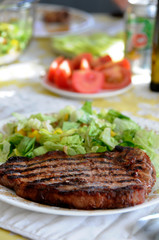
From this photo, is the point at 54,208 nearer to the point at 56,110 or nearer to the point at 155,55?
the point at 56,110

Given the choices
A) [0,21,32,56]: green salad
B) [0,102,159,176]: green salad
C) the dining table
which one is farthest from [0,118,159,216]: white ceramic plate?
[0,21,32,56]: green salad

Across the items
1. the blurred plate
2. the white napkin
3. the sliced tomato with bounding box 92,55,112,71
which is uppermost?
the blurred plate

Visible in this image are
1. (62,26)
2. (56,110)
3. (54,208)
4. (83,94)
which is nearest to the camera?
(54,208)

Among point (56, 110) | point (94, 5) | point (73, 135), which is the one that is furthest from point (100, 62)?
point (94, 5)

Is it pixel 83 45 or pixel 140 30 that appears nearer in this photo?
pixel 140 30

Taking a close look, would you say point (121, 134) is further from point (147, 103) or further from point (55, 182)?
point (147, 103)

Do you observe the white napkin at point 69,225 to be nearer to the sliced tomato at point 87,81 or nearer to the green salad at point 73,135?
the green salad at point 73,135

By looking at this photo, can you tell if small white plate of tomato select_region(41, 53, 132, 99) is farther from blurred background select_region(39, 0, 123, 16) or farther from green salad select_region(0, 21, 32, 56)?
blurred background select_region(39, 0, 123, 16)
